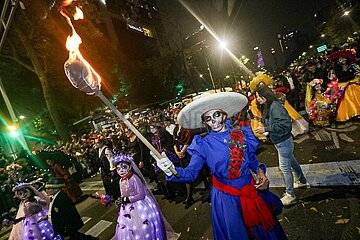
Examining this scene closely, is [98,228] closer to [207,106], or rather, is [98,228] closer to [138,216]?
[138,216]

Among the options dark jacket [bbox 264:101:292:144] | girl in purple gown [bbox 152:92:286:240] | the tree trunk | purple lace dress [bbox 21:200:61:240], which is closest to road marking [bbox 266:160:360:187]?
dark jacket [bbox 264:101:292:144]

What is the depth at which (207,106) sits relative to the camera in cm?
269

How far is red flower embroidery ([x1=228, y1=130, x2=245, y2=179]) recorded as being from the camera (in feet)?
8.14

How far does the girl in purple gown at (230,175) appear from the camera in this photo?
2.37 metres

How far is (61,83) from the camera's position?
21219 mm

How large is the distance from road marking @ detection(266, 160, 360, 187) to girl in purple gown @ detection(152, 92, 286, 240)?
2.38 meters

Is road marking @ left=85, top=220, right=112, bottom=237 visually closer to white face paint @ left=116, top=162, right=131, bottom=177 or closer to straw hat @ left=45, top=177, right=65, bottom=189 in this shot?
straw hat @ left=45, top=177, right=65, bottom=189

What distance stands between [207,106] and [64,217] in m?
4.65

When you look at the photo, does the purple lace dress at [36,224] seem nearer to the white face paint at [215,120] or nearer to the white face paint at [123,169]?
the white face paint at [123,169]

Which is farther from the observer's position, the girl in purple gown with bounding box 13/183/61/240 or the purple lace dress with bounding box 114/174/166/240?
the girl in purple gown with bounding box 13/183/61/240

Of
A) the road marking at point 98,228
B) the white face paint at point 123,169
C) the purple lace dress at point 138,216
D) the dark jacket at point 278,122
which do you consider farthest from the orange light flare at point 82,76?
the road marking at point 98,228

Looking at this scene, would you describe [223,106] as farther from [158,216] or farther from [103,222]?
[103,222]

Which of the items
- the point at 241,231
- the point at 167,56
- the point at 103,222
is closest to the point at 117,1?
the point at 167,56

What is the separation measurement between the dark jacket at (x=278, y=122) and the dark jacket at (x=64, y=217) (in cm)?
475
